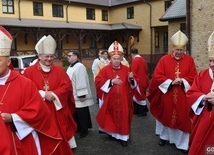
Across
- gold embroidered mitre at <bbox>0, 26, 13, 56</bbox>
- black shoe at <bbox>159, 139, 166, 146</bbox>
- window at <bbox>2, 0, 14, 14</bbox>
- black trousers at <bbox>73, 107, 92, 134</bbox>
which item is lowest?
black shoe at <bbox>159, 139, 166, 146</bbox>

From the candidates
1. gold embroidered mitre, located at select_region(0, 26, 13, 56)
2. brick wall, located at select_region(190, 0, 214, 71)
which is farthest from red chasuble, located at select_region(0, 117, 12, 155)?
brick wall, located at select_region(190, 0, 214, 71)

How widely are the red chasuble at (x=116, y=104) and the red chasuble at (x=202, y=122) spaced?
233 centimetres

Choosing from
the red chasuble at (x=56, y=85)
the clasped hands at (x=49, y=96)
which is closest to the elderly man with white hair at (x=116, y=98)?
the red chasuble at (x=56, y=85)

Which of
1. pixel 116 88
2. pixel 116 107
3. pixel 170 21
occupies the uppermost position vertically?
pixel 170 21

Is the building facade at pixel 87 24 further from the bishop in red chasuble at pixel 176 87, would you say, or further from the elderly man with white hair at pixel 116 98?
the bishop in red chasuble at pixel 176 87

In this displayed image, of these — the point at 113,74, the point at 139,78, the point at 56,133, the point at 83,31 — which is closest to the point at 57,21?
the point at 83,31

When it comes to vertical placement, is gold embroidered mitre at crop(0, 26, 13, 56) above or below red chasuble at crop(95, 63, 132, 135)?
above

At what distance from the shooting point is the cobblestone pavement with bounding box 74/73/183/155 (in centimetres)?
558

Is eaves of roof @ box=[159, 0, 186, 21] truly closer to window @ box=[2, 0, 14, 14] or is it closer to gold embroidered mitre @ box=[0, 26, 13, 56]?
window @ box=[2, 0, 14, 14]

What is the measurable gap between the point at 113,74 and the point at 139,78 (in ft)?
7.93

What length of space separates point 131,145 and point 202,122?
2.76 metres

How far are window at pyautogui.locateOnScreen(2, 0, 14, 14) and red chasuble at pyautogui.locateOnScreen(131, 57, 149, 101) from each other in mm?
Answer: 19811

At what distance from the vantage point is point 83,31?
95.8ft

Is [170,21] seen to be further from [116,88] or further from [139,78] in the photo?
[116,88]
